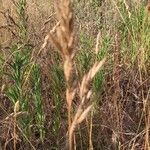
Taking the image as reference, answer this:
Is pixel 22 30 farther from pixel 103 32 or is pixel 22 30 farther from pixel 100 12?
pixel 100 12

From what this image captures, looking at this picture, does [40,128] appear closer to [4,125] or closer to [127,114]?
[4,125]

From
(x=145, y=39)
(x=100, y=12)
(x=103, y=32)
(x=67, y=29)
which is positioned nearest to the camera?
(x=67, y=29)

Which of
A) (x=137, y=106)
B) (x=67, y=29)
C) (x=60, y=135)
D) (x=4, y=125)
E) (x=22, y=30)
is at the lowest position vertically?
(x=137, y=106)

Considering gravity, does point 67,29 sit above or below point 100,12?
above

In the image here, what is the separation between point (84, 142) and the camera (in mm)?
1836

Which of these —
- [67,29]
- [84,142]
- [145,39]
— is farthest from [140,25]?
[67,29]

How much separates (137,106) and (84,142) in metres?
0.44

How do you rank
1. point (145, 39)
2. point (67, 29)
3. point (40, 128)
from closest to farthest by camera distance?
point (67, 29) → point (40, 128) → point (145, 39)

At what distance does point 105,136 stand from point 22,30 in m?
0.89

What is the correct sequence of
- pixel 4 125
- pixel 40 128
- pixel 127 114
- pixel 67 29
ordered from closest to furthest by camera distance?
pixel 67 29 < pixel 40 128 < pixel 4 125 < pixel 127 114

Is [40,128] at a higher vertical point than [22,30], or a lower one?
lower

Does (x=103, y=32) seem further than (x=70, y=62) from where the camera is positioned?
Yes

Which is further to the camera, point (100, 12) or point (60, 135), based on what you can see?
point (100, 12)

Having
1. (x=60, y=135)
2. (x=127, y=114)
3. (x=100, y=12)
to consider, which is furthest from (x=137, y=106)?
(x=100, y=12)
